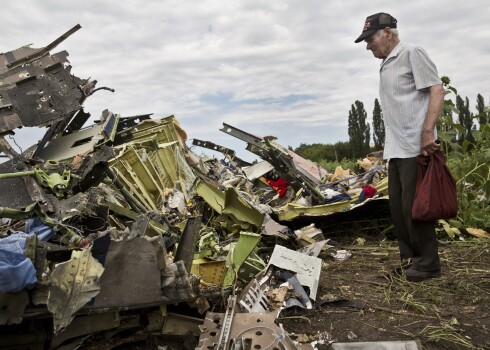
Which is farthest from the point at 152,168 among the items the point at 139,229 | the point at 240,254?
the point at 139,229

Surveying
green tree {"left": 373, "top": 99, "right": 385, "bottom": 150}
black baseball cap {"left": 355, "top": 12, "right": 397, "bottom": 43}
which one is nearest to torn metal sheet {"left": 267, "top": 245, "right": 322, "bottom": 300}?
black baseball cap {"left": 355, "top": 12, "right": 397, "bottom": 43}

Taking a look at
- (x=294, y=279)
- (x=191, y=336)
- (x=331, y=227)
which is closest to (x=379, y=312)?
(x=294, y=279)

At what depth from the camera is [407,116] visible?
387 centimetres

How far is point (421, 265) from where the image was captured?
3957 millimetres

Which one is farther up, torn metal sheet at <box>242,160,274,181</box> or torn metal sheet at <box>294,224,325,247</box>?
torn metal sheet at <box>242,160,274,181</box>

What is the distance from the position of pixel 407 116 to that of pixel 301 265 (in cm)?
149

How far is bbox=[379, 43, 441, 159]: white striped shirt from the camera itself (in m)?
3.76

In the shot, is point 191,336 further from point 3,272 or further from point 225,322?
point 3,272

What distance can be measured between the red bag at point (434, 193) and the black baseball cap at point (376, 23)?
1.12m

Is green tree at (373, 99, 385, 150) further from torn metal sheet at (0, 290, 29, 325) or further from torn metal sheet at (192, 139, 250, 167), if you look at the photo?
torn metal sheet at (0, 290, 29, 325)

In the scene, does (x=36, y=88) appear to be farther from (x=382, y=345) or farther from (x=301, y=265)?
(x=382, y=345)

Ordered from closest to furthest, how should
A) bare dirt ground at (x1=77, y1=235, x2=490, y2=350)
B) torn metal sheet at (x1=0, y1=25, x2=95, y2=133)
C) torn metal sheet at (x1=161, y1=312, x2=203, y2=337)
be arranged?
bare dirt ground at (x1=77, y1=235, x2=490, y2=350)
torn metal sheet at (x1=161, y1=312, x2=203, y2=337)
torn metal sheet at (x1=0, y1=25, x2=95, y2=133)

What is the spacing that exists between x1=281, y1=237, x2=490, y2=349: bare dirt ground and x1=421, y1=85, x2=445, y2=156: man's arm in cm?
112

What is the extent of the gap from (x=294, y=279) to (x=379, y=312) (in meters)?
0.66
